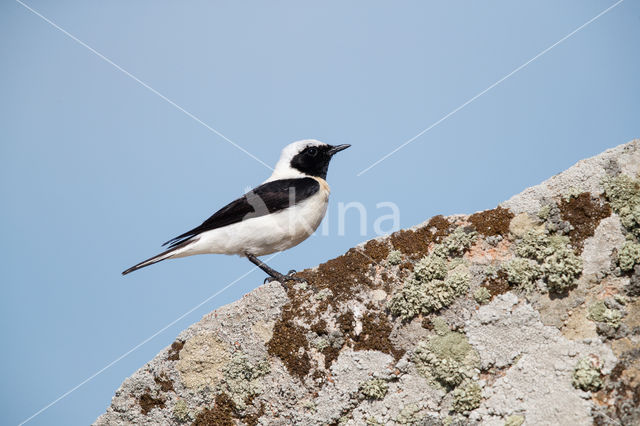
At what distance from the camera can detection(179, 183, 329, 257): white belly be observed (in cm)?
747

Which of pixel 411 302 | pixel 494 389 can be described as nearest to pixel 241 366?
pixel 411 302

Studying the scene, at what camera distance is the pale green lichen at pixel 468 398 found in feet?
13.3

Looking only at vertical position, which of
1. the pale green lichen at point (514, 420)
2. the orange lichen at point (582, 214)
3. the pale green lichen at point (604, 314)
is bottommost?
the pale green lichen at point (514, 420)

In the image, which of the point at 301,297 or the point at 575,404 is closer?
the point at 575,404

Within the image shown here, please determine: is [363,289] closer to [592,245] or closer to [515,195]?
[515,195]

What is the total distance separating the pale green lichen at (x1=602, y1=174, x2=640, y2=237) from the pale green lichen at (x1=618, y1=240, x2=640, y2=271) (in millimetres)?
143

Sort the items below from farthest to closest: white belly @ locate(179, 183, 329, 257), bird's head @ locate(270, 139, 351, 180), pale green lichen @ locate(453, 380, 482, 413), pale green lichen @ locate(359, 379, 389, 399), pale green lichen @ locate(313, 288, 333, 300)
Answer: bird's head @ locate(270, 139, 351, 180) < white belly @ locate(179, 183, 329, 257) < pale green lichen @ locate(313, 288, 333, 300) < pale green lichen @ locate(359, 379, 389, 399) < pale green lichen @ locate(453, 380, 482, 413)

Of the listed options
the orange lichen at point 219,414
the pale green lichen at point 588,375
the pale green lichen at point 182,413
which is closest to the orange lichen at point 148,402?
the pale green lichen at point 182,413

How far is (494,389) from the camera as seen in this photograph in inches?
159

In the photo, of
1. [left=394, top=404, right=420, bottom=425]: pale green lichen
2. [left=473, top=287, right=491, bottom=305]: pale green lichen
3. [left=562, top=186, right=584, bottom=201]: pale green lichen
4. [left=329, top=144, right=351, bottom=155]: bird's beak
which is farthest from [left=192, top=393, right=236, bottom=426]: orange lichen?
[left=329, top=144, right=351, bottom=155]: bird's beak

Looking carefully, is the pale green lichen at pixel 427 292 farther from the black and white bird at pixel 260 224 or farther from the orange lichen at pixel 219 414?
the black and white bird at pixel 260 224

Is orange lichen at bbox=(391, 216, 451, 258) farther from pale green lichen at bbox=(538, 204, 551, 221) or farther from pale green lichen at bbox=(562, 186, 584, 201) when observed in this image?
pale green lichen at bbox=(562, 186, 584, 201)

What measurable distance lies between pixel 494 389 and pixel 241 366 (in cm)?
210

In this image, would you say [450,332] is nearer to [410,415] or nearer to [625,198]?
[410,415]
